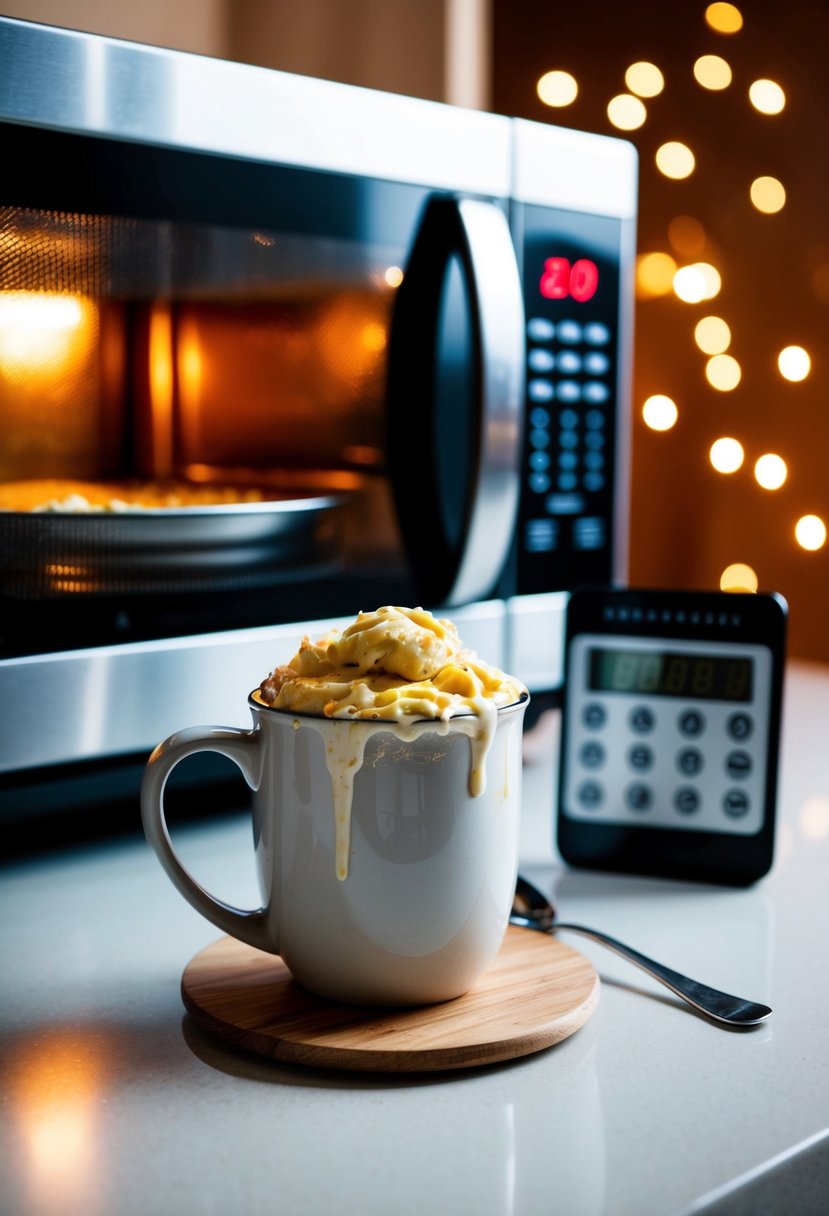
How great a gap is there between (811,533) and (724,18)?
1.60 ft

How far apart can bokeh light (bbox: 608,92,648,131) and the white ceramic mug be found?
0.96 metres

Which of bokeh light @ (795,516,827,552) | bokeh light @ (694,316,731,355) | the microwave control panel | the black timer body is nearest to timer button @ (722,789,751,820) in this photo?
the black timer body

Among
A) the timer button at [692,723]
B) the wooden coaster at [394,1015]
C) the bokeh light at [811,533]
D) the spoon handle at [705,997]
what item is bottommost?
the spoon handle at [705,997]

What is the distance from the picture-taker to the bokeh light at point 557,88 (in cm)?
134

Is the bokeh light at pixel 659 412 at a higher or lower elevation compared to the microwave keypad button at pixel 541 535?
higher

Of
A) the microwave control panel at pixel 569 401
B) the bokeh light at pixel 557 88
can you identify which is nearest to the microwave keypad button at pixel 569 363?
the microwave control panel at pixel 569 401

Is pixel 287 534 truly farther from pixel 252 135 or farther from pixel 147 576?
pixel 252 135

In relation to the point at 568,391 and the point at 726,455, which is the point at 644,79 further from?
the point at 568,391

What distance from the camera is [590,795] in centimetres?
74

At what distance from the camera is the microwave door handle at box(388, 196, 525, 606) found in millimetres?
811

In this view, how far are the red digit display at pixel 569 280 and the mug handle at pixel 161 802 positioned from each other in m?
0.48

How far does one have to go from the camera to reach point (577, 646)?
29.5 inches

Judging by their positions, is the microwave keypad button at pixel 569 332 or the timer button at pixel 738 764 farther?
the microwave keypad button at pixel 569 332

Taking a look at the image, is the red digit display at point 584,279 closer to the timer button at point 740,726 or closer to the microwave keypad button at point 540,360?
the microwave keypad button at point 540,360
